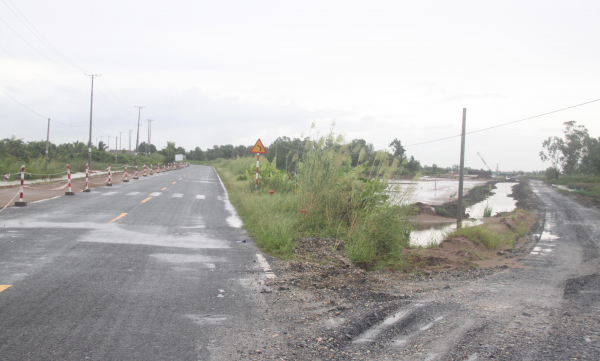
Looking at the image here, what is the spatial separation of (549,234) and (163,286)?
18626 mm

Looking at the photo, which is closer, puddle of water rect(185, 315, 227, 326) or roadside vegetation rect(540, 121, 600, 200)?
puddle of water rect(185, 315, 227, 326)

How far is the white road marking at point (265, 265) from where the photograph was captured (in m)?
6.11

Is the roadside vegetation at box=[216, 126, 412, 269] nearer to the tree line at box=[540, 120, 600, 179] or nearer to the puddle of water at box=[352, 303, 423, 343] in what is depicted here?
the puddle of water at box=[352, 303, 423, 343]

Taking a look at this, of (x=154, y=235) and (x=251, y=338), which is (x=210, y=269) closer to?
(x=251, y=338)

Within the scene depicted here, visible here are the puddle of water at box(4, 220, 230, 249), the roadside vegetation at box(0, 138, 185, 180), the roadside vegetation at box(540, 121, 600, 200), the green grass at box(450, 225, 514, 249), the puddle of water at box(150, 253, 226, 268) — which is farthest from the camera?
the roadside vegetation at box(540, 121, 600, 200)

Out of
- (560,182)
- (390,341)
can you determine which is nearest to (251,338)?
(390,341)

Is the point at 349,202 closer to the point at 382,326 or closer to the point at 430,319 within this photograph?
the point at 430,319

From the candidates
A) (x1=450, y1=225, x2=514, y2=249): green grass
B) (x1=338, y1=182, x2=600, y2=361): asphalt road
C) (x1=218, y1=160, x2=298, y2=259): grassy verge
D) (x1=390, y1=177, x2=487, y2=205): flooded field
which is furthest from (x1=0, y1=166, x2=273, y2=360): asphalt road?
(x1=450, y1=225, x2=514, y2=249): green grass

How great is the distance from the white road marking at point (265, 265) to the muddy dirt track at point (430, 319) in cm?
27

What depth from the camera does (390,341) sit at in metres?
3.74

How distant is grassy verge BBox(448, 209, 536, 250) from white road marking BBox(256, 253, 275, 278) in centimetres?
909

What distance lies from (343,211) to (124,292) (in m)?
5.44

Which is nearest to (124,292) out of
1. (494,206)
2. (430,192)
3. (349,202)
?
(349,202)

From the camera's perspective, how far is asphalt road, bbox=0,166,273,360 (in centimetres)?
345
